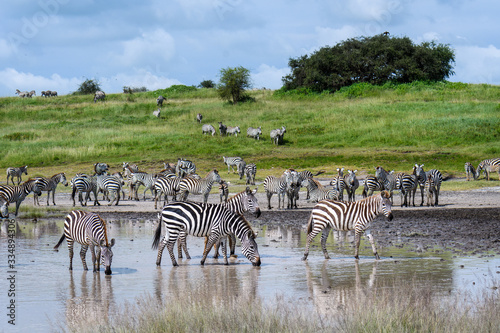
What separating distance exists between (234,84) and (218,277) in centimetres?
5082

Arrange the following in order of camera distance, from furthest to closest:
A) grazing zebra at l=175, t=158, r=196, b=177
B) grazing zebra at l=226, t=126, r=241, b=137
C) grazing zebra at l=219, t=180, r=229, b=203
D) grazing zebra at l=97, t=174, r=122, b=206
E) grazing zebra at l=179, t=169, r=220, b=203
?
grazing zebra at l=226, t=126, r=241, b=137 < grazing zebra at l=175, t=158, r=196, b=177 < grazing zebra at l=97, t=174, r=122, b=206 < grazing zebra at l=179, t=169, r=220, b=203 < grazing zebra at l=219, t=180, r=229, b=203

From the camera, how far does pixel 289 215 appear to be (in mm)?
23969

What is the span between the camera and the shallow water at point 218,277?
10.8 m

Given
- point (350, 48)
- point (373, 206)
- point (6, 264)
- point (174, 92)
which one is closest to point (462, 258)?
point (373, 206)

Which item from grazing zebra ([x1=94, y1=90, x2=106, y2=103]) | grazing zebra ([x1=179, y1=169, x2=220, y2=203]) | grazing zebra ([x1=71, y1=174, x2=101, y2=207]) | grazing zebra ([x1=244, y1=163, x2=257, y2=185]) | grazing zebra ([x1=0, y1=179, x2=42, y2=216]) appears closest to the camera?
grazing zebra ([x1=0, y1=179, x2=42, y2=216])

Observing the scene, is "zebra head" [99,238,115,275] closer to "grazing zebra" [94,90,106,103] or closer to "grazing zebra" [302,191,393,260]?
"grazing zebra" [302,191,393,260]

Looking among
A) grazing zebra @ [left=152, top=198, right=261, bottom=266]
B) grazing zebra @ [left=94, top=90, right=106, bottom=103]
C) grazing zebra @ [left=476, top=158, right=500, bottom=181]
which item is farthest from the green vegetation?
grazing zebra @ [left=152, top=198, right=261, bottom=266]

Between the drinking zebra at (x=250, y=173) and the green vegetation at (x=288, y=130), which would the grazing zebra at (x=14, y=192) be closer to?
the drinking zebra at (x=250, y=173)

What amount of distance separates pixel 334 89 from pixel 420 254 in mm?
53004

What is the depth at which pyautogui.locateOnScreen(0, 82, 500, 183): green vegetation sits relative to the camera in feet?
133

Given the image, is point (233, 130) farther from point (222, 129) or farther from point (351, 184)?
point (351, 184)

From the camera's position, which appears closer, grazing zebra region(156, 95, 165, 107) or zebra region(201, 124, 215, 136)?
zebra region(201, 124, 215, 136)

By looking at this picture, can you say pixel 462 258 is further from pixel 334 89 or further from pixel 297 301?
pixel 334 89

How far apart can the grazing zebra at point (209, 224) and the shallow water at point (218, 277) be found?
552mm
